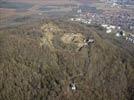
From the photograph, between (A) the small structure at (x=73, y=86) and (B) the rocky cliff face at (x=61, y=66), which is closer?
(B) the rocky cliff face at (x=61, y=66)

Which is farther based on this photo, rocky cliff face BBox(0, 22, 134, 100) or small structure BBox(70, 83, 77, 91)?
small structure BBox(70, 83, 77, 91)

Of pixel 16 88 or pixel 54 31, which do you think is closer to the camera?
pixel 16 88

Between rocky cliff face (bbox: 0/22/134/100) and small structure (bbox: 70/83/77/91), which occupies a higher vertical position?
rocky cliff face (bbox: 0/22/134/100)

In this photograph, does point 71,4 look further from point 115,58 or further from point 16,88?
point 16,88

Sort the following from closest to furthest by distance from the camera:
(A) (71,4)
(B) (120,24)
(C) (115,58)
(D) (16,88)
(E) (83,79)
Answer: (D) (16,88) → (E) (83,79) → (C) (115,58) → (B) (120,24) → (A) (71,4)

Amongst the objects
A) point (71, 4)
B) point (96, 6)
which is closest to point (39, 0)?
point (71, 4)

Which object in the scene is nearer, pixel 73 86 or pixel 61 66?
pixel 73 86

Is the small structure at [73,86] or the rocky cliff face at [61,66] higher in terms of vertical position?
the rocky cliff face at [61,66]

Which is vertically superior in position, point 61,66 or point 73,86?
point 61,66
